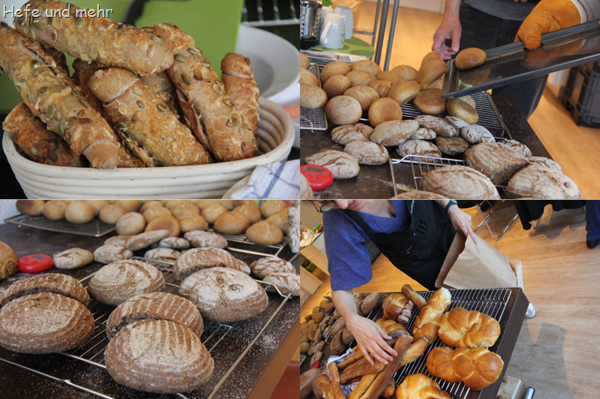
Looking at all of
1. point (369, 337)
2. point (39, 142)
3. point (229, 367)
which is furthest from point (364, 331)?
point (39, 142)

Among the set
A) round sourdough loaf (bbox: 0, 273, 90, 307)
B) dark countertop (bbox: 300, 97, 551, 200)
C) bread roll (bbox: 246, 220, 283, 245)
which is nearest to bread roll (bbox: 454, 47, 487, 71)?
Result: dark countertop (bbox: 300, 97, 551, 200)

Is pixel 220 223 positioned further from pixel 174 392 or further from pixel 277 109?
pixel 174 392

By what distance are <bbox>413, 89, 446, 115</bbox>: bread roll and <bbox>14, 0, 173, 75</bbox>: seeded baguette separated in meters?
0.43

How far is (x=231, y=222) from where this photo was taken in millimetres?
1075

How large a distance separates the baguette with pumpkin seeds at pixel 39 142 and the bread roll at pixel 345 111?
454 mm

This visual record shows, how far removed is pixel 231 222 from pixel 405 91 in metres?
0.59

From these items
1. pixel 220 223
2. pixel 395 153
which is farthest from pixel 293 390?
pixel 220 223

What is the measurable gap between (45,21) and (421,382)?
85cm

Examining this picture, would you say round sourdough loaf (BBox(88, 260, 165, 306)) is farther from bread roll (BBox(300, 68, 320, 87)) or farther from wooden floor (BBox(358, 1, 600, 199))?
wooden floor (BBox(358, 1, 600, 199))

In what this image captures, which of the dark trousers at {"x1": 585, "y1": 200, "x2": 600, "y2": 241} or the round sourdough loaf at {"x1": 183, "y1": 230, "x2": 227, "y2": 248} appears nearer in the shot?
the dark trousers at {"x1": 585, "y1": 200, "x2": 600, "y2": 241}

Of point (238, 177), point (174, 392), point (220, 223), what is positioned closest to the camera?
point (174, 392)

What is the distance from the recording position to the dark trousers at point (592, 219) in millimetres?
623

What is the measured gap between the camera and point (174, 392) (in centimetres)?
59

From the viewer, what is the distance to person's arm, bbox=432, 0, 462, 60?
0.59 metres
